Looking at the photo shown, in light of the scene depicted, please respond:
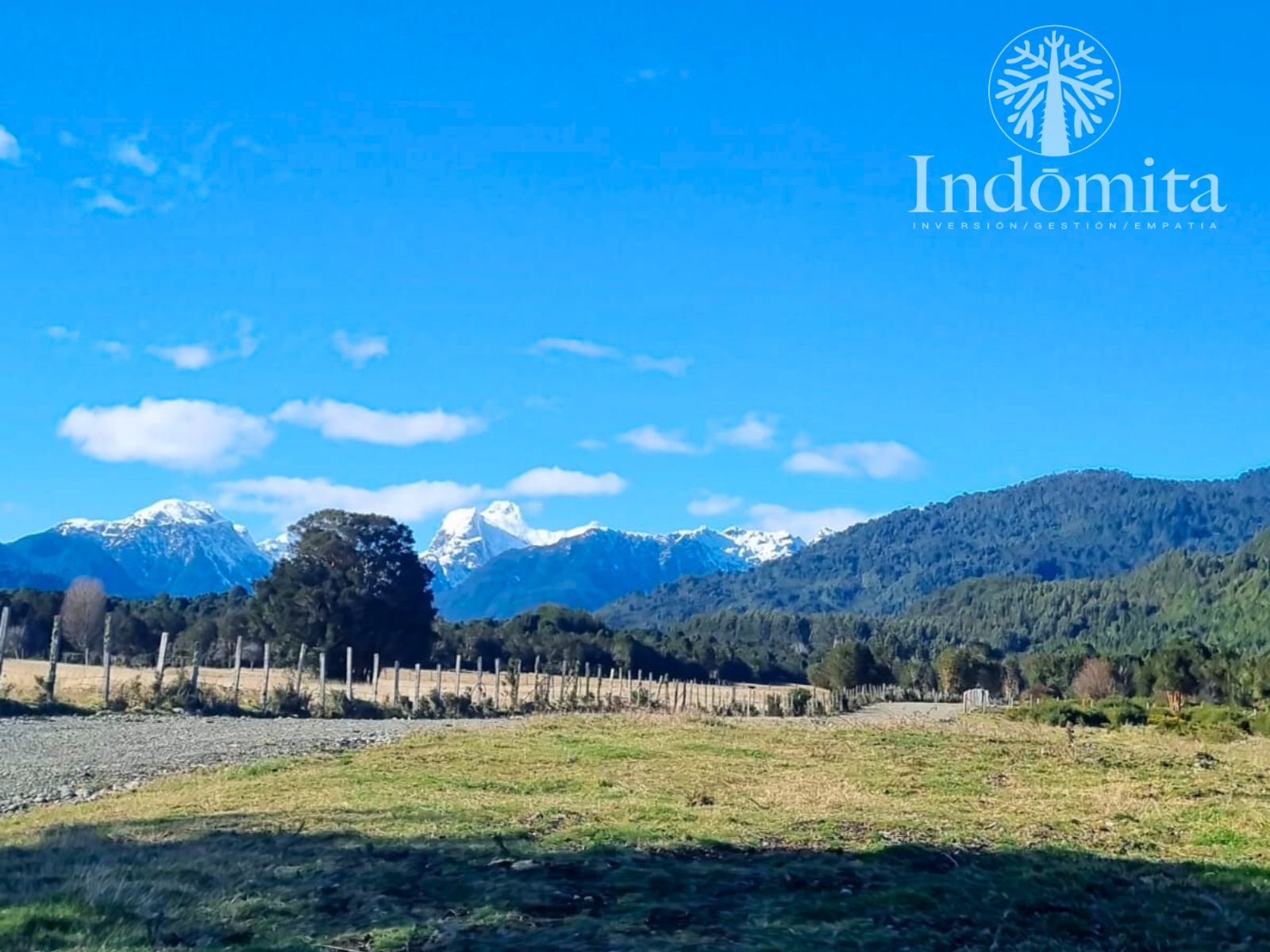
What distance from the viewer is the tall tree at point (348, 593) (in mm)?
60000

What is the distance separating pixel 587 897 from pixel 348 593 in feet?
174

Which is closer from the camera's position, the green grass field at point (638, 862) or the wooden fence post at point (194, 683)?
the green grass field at point (638, 862)

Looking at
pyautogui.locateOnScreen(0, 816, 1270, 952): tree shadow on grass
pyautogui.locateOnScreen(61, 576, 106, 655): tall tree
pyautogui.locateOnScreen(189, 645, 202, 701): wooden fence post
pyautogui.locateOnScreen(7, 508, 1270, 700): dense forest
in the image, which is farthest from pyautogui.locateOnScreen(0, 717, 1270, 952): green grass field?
pyautogui.locateOnScreen(61, 576, 106, 655): tall tree

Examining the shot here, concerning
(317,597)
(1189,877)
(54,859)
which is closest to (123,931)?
(54,859)

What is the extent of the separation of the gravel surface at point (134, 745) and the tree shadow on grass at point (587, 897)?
6.29 m

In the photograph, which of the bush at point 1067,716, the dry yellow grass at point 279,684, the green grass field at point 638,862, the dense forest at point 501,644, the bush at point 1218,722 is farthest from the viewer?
the dense forest at point 501,644

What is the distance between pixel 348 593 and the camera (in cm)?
6028

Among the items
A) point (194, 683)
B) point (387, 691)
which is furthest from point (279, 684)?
point (194, 683)

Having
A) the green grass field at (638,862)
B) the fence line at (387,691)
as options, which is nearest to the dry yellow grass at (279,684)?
the fence line at (387,691)

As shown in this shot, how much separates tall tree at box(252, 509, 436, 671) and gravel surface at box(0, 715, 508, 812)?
25649 millimetres

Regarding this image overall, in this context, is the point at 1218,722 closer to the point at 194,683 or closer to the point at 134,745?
the point at 194,683

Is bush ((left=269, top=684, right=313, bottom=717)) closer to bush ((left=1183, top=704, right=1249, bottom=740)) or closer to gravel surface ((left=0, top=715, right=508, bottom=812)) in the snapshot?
gravel surface ((left=0, top=715, right=508, bottom=812))

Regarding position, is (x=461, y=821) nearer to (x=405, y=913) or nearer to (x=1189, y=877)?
(x=405, y=913)

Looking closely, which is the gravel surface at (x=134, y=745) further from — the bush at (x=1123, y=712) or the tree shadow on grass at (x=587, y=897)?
the bush at (x=1123, y=712)
